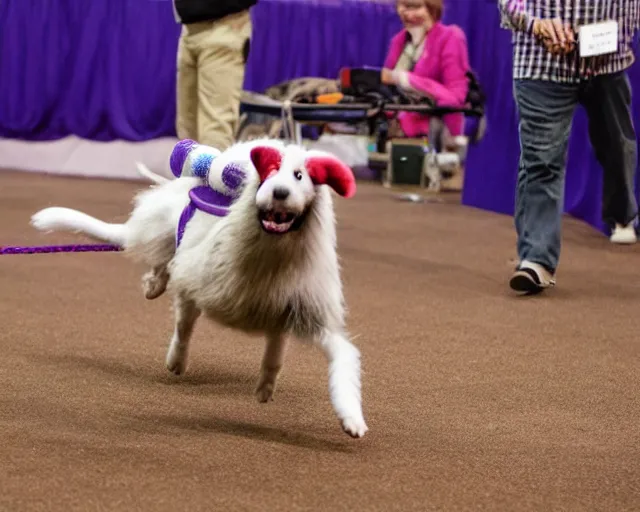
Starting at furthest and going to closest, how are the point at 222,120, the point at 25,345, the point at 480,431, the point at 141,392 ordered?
the point at 222,120 < the point at 25,345 < the point at 141,392 < the point at 480,431

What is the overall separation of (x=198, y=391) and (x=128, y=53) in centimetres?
633

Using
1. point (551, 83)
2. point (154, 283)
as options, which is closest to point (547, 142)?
point (551, 83)

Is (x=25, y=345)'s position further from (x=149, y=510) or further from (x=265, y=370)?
(x=149, y=510)

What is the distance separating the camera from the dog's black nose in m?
2.07

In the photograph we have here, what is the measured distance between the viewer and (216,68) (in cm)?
516

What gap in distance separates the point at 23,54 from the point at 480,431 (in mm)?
6914

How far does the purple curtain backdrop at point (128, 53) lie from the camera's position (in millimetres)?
8398

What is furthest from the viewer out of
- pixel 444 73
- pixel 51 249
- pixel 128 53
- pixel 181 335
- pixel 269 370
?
pixel 128 53

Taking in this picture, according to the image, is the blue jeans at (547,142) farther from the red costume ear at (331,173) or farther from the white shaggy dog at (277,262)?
the red costume ear at (331,173)

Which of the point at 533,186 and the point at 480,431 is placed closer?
the point at 480,431

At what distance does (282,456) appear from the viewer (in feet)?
6.76

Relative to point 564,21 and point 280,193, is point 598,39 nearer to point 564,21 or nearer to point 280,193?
point 564,21

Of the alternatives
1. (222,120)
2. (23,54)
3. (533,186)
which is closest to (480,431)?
(533,186)

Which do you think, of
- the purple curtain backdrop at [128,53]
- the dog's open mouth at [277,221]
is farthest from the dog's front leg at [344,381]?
the purple curtain backdrop at [128,53]
